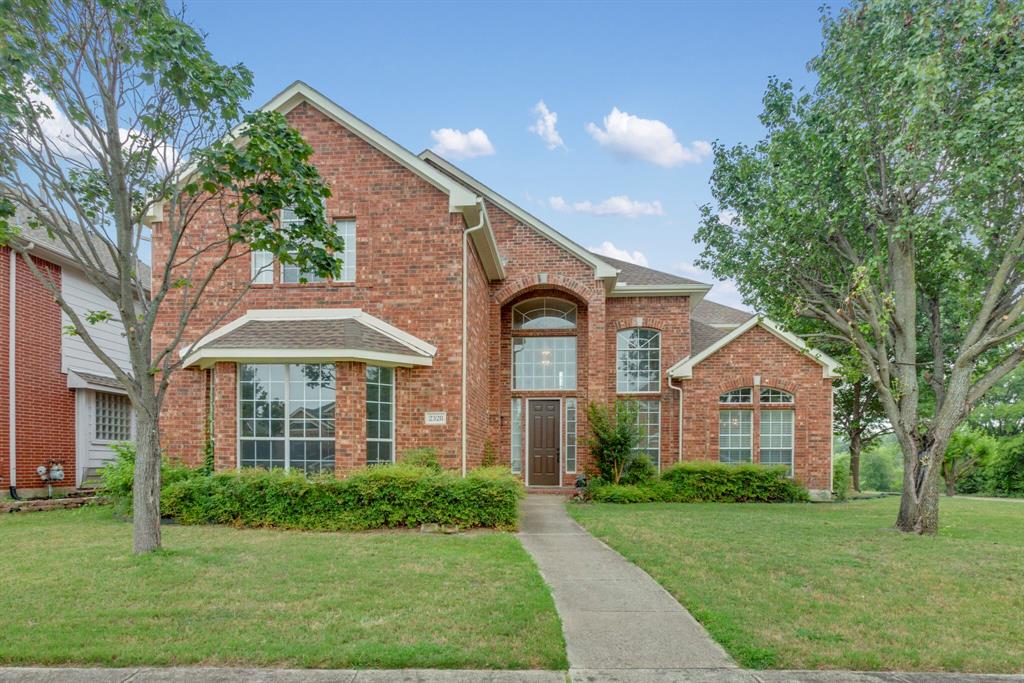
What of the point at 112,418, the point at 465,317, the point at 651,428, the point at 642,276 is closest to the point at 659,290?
the point at 642,276

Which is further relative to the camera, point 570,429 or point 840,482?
point 840,482

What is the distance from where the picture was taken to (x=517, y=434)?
17.2 m

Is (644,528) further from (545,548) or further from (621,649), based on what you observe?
(621,649)

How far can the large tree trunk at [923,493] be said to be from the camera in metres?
10.5

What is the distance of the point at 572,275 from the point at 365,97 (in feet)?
22.3

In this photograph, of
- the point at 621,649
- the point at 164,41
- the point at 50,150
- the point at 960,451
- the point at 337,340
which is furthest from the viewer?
the point at 960,451

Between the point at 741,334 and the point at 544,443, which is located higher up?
the point at 741,334

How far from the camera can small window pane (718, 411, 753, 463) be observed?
16594 millimetres

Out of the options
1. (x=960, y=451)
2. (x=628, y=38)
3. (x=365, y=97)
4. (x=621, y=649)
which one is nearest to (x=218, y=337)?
(x=365, y=97)

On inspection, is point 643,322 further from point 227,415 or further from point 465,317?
point 227,415

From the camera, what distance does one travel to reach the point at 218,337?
11383 millimetres

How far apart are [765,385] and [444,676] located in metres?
14.3

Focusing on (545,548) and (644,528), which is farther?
(644,528)

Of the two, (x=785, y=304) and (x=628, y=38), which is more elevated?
(x=628, y=38)
